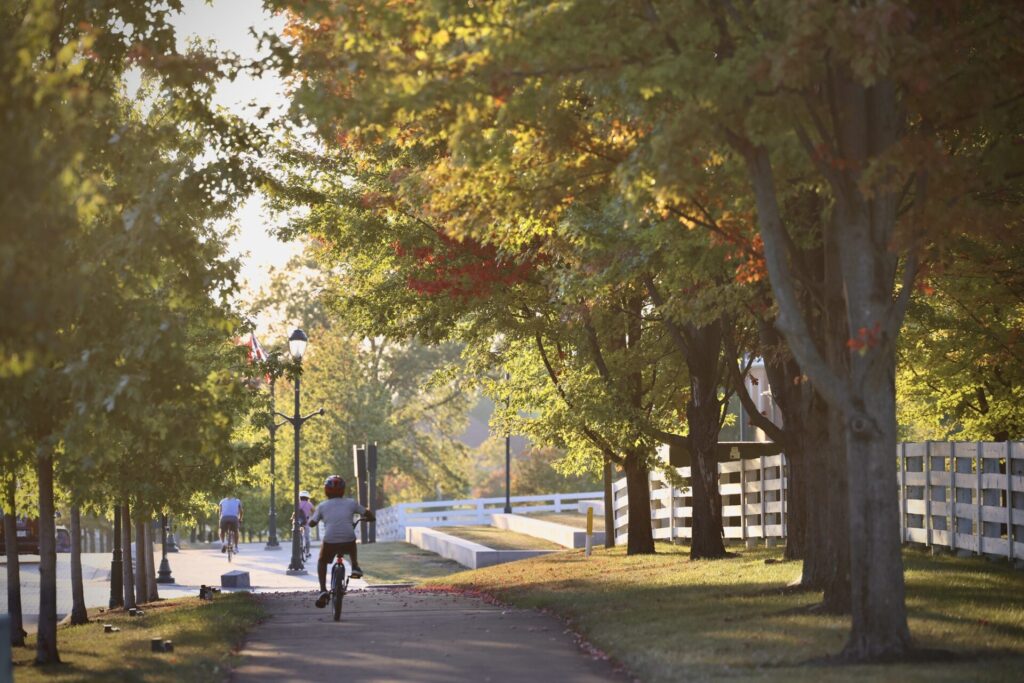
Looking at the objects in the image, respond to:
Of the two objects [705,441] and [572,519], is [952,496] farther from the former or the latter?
[572,519]

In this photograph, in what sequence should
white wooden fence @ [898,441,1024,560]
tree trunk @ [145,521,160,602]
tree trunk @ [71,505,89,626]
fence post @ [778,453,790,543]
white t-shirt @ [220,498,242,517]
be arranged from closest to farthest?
white wooden fence @ [898,441,1024,560] → tree trunk @ [71,505,89,626] → tree trunk @ [145,521,160,602] → fence post @ [778,453,790,543] → white t-shirt @ [220,498,242,517]

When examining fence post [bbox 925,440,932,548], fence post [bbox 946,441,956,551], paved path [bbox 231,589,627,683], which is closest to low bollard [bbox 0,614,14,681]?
paved path [bbox 231,589,627,683]

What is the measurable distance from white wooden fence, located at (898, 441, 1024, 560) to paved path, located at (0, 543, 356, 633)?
12.7m

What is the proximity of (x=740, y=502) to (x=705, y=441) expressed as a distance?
6299 mm

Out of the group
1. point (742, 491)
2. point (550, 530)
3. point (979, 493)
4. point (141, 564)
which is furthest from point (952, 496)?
point (550, 530)

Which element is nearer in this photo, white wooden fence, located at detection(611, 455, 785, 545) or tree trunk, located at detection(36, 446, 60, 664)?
tree trunk, located at detection(36, 446, 60, 664)

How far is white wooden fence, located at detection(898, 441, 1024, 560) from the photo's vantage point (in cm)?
2047

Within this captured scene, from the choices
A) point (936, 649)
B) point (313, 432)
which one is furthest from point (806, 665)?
point (313, 432)

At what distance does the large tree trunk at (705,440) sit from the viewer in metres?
26.2

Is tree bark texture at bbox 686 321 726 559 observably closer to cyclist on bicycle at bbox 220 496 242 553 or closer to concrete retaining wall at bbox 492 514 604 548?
concrete retaining wall at bbox 492 514 604 548

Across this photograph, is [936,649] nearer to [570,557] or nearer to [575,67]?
[575,67]

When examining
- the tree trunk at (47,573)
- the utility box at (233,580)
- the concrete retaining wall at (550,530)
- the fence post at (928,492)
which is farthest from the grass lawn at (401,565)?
the tree trunk at (47,573)

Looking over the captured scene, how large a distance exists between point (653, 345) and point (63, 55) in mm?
18131

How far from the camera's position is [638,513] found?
29.7 metres
